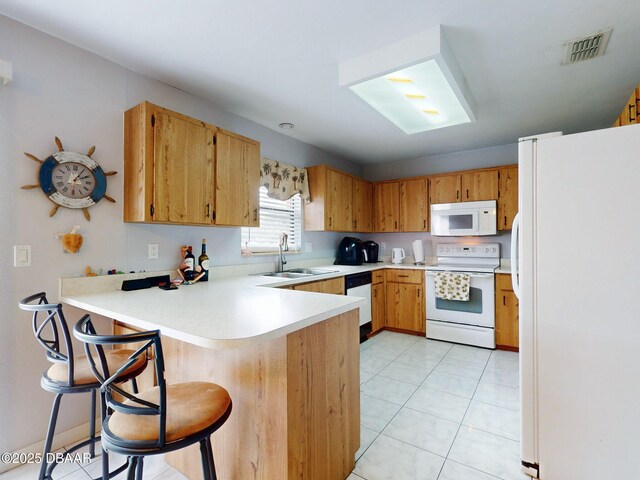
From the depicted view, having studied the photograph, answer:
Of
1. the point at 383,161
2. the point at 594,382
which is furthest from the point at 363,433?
the point at 383,161

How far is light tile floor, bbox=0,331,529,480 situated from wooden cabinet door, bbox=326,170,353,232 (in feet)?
5.44

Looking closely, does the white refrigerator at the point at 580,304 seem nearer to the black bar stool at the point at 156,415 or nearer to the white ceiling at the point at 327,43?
the white ceiling at the point at 327,43

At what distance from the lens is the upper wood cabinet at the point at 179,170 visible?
6.59ft

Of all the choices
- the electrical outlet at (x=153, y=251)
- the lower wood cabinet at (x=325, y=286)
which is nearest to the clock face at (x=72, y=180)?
the electrical outlet at (x=153, y=251)

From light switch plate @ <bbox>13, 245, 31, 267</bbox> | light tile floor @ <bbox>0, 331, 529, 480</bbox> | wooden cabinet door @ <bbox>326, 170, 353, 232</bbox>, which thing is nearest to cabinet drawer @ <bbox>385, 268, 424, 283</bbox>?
wooden cabinet door @ <bbox>326, 170, 353, 232</bbox>

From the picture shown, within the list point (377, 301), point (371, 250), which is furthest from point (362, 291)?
point (371, 250)

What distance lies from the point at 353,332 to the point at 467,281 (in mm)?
2436

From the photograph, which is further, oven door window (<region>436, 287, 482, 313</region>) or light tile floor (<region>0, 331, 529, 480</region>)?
oven door window (<region>436, 287, 482, 313</region>)

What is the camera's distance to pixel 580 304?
4.80 ft

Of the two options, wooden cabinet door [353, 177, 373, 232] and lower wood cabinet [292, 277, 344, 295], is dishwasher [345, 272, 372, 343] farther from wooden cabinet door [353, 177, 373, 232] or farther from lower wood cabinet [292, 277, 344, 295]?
wooden cabinet door [353, 177, 373, 232]

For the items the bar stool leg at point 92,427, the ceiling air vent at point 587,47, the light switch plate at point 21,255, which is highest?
the ceiling air vent at point 587,47

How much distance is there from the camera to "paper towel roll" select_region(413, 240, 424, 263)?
14.4 ft

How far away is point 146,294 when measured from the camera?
6.29 feet

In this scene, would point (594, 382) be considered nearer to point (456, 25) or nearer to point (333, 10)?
point (456, 25)
